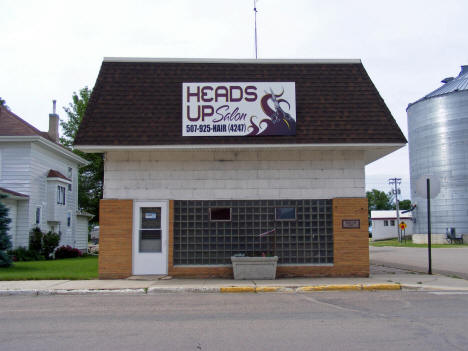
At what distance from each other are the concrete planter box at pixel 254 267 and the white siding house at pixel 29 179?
17.0 meters

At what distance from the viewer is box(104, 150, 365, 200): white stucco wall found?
14.6 metres

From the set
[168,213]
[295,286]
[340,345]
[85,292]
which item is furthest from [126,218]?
[340,345]

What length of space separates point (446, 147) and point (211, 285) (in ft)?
148

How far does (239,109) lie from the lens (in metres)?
14.4

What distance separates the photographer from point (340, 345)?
6723 millimetres

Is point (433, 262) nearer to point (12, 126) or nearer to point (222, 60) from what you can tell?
point (222, 60)

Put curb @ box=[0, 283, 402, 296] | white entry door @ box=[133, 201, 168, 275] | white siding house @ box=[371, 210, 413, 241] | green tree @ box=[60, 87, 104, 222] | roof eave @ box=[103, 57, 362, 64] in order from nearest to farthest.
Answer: curb @ box=[0, 283, 402, 296], white entry door @ box=[133, 201, 168, 275], roof eave @ box=[103, 57, 362, 64], green tree @ box=[60, 87, 104, 222], white siding house @ box=[371, 210, 413, 241]

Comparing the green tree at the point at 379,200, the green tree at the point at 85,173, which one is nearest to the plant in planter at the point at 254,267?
the green tree at the point at 85,173

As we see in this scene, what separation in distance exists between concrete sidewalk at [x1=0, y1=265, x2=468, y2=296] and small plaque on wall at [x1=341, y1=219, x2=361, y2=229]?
61.6 inches

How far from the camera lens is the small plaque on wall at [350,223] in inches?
576

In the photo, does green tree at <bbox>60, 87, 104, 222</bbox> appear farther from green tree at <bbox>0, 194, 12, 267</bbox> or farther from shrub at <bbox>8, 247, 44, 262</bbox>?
green tree at <bbox>0, 194, 12, 267</bbox>

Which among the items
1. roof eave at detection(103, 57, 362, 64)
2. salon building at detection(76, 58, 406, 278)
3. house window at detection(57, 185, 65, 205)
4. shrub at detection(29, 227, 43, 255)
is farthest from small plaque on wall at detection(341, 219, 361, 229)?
house window at detection(57, 185, 65, 205)

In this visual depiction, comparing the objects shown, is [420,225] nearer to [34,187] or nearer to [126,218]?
[34,187]

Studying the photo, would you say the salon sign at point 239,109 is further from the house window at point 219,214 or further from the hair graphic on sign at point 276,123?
the house window at point 219,214
